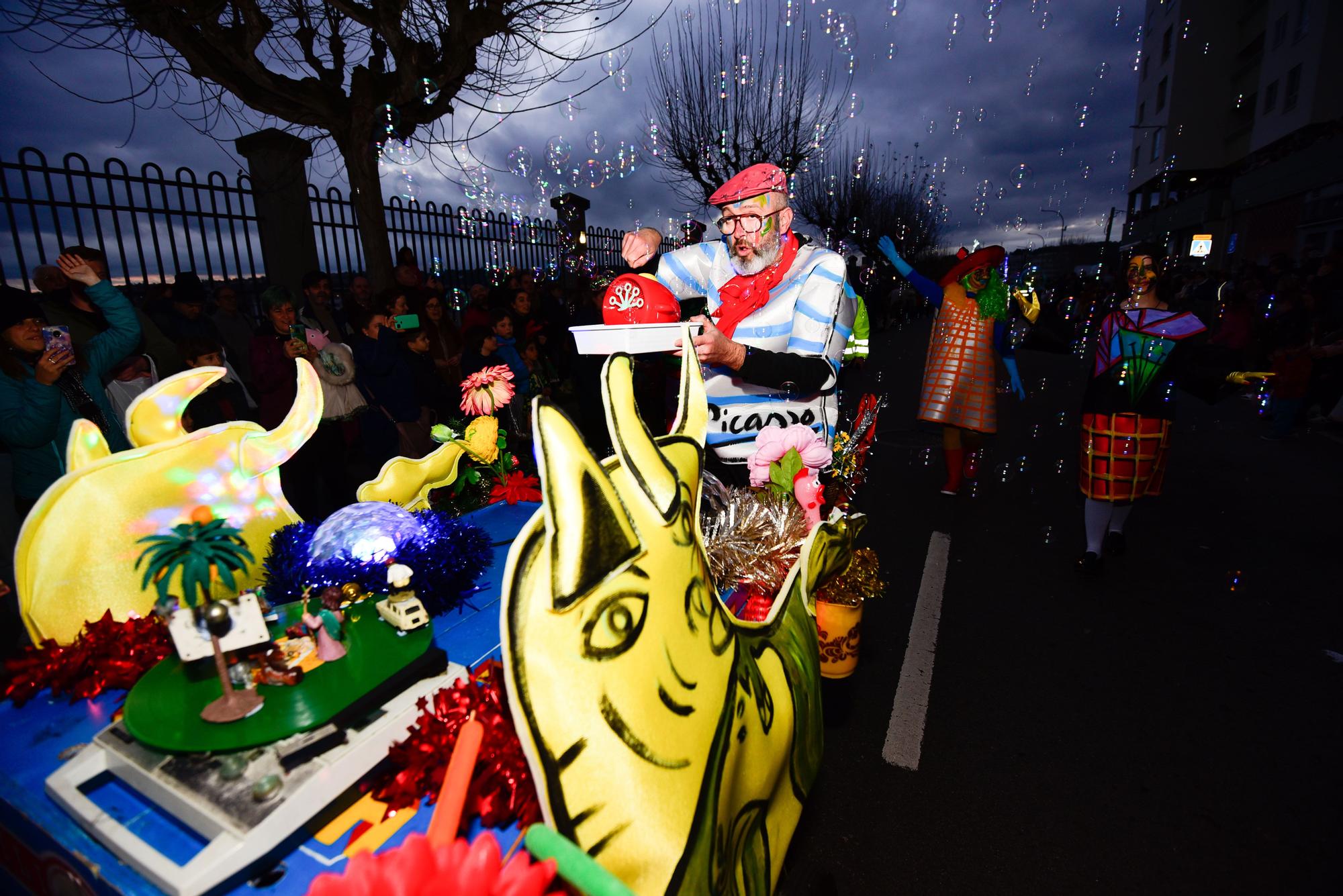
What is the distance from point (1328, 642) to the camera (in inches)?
134

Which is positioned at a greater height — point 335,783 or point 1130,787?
point 335,783

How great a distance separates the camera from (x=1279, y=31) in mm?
23141

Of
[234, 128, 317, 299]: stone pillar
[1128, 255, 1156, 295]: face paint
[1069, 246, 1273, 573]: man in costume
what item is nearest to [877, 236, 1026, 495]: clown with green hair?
[1069, 246, 1273, 573]: man in costume

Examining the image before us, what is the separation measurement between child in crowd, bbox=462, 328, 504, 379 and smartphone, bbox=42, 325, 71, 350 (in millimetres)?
2136

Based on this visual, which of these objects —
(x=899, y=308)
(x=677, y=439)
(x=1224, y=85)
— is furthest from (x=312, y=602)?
(x=1224, y=85)

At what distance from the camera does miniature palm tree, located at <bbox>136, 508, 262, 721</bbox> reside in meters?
1.17

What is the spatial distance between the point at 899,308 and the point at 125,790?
28816 mm

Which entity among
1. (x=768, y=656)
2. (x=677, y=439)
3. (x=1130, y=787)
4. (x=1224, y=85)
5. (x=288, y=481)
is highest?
(x=1224, y=85)

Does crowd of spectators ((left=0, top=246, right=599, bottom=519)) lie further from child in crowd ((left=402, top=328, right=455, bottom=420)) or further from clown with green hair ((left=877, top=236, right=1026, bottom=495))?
clown with green hair ((left=877, top=236, right=1026, bottom=495))

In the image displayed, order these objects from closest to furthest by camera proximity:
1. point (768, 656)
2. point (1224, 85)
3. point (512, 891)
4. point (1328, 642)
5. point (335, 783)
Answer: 1. point (512, 891)
2. point (335, 783)
3. point (768, 656)
4. point (1328, 642)
5. point (1224, 85)

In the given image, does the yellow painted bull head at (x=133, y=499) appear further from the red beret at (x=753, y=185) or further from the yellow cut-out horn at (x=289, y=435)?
the red beret at (x=753, y=185)

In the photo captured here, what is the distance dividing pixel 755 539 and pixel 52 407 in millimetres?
2895

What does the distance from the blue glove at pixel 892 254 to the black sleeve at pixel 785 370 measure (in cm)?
266

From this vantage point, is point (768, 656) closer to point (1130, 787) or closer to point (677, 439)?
point (677, 439)
